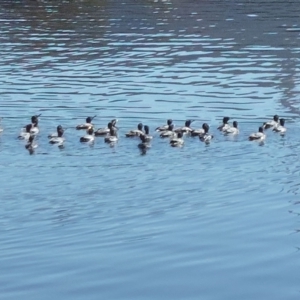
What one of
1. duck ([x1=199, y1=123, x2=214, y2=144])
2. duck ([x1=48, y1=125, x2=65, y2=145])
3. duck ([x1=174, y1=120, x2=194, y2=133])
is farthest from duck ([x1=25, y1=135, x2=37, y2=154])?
duck ([x1=199, y1=123, x2=214, y2=144])

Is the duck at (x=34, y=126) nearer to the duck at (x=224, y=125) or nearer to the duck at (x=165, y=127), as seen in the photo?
the duck at (x=165, y=127)

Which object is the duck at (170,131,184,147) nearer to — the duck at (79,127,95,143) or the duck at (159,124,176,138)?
the duck at (159,124,176,138)

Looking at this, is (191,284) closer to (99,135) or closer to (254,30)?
(99,135)

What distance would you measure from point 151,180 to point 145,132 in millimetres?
4191

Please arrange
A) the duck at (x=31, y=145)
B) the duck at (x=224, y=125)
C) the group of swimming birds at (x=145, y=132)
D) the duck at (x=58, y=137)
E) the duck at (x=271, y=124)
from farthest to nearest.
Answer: the duck at (x=271, y=124), the duck at (x=224, y=125), the group of swimming birds at (x=145, y=132), the duck at (x=58, y=137), the duck at (x=31, y=145)

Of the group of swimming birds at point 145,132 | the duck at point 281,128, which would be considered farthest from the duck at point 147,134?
the duck at point 281,128

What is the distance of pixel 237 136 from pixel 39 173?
584 centimetres

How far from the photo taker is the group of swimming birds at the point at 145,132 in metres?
25.2

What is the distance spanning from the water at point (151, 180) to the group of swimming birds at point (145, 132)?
0.24 meters

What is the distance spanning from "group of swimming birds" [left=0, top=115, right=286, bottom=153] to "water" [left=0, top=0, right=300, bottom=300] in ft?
0.78

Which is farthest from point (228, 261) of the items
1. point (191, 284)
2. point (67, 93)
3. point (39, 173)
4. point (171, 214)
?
point (67, 93)

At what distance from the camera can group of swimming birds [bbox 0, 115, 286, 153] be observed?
82.7 ft

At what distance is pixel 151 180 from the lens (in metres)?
21.7

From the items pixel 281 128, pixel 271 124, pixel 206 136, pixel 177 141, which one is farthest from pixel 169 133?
pixel 281 128
